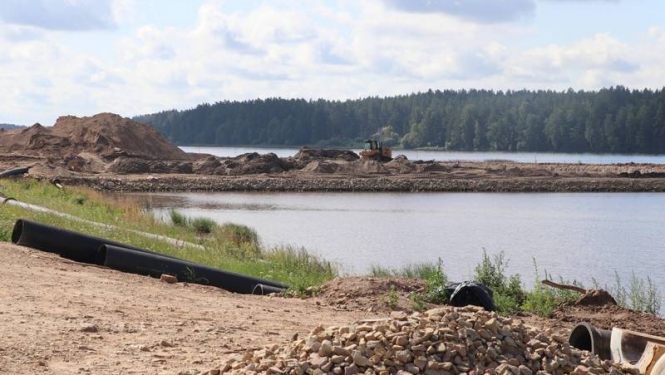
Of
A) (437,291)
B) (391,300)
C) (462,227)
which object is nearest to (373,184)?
(462,227)

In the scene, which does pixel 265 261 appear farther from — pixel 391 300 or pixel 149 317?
pixel 149 317

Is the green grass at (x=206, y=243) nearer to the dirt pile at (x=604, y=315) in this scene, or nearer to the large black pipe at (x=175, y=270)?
the large black pipe at (x=175, y=270)

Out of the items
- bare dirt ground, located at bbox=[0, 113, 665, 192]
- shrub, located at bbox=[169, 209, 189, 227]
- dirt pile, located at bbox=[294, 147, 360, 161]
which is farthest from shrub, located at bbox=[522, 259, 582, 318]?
dirt pile, located at bbox=[294, 147, 360, 161]

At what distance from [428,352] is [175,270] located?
8.33 metres

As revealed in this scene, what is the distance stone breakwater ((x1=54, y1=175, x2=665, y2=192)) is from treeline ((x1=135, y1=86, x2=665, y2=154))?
5808cm

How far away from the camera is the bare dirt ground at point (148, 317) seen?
29.5ft

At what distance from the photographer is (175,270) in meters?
15.6

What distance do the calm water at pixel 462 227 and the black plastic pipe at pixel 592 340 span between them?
1160 cm

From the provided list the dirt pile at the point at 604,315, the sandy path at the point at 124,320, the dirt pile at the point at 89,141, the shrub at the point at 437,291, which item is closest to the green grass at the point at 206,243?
the shrub at the point at 437,291

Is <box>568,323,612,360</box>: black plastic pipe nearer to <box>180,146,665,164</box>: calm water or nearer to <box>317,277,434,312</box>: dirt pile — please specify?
<box>317,277,434,312</box>: dirt pile

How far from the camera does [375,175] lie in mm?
71375

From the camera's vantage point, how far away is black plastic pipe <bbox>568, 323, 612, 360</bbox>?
1005cm

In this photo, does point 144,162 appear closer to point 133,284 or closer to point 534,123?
point 133,284

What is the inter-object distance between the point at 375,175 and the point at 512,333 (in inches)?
2476
